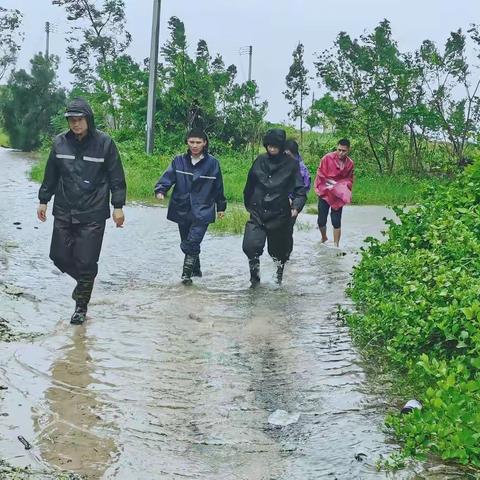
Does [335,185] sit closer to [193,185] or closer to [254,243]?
[254,243]

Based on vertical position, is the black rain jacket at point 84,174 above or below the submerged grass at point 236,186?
above

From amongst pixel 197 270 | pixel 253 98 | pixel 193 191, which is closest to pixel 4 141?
pixel 253 98

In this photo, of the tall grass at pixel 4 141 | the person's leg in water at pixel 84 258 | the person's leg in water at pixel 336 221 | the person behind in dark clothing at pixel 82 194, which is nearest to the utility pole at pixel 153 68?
the person's leg in water at pixel 336 221

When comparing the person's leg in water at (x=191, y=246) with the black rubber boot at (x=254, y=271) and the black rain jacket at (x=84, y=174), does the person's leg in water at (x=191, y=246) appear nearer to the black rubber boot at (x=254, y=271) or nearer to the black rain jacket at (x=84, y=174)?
the black rubber boot at (x=254, y=271)

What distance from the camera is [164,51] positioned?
31984 mm

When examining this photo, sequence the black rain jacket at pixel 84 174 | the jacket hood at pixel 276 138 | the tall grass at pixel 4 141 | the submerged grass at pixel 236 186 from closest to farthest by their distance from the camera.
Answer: the black rain jacket at pixel 84 174 < the jacket hood at pixel 276 138 < the submerged grass at pixel 236 186 < the tall grass at pixel 4 141

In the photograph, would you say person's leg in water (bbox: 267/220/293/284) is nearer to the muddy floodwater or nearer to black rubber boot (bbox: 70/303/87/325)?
the muddy floodwater

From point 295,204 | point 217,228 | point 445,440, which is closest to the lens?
point 445,440

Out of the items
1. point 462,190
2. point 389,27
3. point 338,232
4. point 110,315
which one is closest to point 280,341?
point 110,315

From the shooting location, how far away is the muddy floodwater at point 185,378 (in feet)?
15.5

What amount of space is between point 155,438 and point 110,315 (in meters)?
3.17

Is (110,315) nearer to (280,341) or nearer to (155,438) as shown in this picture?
(280,341)

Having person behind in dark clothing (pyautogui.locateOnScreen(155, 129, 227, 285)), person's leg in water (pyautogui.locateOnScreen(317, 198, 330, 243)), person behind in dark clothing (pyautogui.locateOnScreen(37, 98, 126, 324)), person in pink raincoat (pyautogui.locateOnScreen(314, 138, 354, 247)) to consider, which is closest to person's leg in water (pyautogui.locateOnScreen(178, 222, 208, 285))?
person behind in dark clothing (pyautogui.locateOnScreen(155, 129, 227, 285))

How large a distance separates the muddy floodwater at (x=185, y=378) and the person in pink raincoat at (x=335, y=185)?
2.07 metres
